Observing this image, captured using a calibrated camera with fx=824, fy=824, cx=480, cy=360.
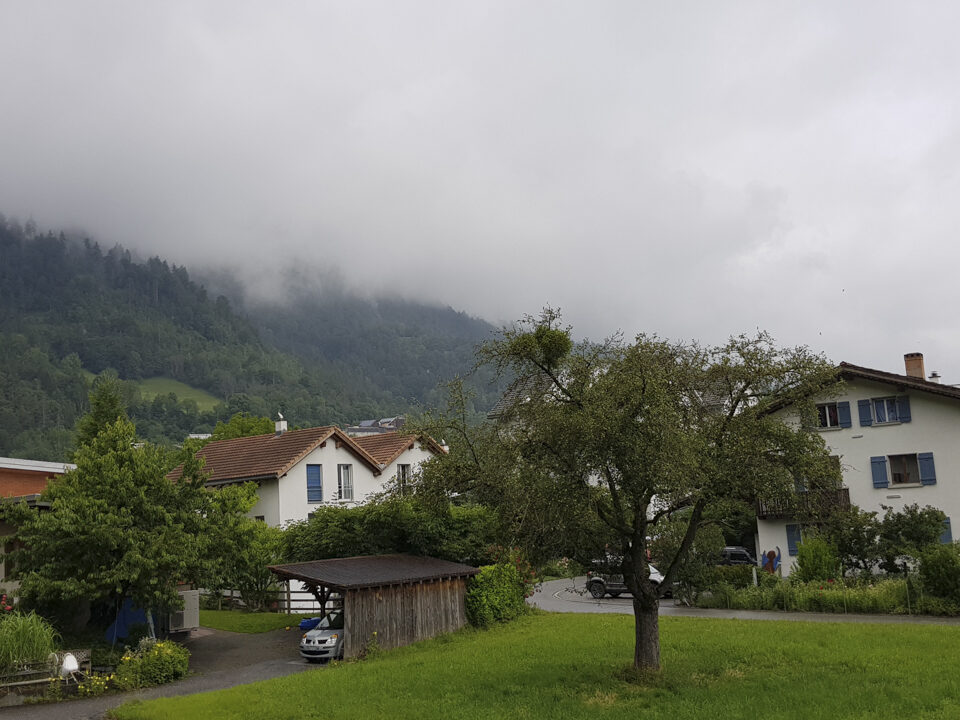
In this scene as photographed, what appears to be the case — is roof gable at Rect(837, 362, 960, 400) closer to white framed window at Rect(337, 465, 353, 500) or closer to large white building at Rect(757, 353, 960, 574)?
large white building at Rect(757, 353, 960, 574)

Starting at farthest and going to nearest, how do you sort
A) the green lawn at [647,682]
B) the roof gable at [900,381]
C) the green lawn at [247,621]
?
1. the roof gable at [900,381]
2. the green lawn at [247,621]
3. the green lawn at [647,682]

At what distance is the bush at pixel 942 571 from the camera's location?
1056 inches

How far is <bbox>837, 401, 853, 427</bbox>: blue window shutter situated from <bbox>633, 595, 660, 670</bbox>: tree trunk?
24839mm

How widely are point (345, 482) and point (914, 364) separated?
31907 mm

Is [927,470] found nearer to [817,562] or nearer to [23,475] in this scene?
[817,562]

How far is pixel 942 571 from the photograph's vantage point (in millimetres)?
27094

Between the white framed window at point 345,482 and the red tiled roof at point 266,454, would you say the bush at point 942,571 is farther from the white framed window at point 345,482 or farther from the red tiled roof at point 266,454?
the white framed window at point 345,482

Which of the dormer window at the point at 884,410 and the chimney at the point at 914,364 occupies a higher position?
the chimney at the point at 914,364

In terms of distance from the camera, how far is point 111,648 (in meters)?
24.0

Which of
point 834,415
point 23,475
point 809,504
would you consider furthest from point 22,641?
point 834,415

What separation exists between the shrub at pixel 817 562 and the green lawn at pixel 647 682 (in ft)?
26.2

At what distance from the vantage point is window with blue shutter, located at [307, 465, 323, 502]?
46250 millimetres

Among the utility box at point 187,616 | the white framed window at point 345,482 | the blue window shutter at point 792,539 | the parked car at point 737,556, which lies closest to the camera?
the utility box at point 187,616

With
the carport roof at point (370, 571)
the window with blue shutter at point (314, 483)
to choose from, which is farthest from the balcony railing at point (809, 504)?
the window with blue shutter at point (314, 483)
